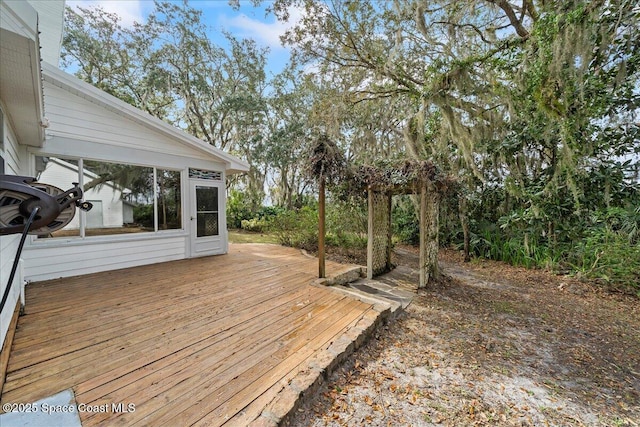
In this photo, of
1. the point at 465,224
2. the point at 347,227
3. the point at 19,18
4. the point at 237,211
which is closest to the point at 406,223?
the point at 465,224

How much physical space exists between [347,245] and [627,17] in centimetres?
620

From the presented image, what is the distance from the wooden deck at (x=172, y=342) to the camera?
5.58ft

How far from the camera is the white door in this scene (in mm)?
5707

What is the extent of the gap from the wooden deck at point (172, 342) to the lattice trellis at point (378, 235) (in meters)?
1.49

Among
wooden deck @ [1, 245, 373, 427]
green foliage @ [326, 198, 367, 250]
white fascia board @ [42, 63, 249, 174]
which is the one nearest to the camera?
wooden deck @ [1, 245, 373, 427]

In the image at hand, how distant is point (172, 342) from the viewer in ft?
7.79

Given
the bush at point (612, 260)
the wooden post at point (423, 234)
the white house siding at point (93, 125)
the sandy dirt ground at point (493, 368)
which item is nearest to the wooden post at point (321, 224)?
the sandy dirt ground at point (493, 368)

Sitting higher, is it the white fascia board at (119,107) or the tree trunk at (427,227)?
the white fascia board at (119,107)

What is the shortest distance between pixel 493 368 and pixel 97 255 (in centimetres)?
580

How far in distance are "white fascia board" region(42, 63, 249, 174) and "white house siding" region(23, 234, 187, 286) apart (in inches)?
76.0

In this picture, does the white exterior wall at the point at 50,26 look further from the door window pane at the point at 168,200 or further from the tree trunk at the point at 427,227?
the tree trunk at the point at 427,227

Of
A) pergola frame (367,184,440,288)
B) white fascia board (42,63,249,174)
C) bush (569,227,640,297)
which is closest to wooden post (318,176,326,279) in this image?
pergola frame (367,184,440,288)

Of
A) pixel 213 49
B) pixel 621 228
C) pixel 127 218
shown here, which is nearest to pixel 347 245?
pixel 127 218

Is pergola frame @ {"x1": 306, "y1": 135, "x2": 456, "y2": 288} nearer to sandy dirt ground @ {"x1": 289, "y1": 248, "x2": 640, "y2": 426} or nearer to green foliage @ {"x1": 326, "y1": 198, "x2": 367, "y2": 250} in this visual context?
sandy dirt ground @ {"x1": 289, "y1": 248, "x2": 640, "y2": 426}
